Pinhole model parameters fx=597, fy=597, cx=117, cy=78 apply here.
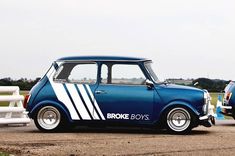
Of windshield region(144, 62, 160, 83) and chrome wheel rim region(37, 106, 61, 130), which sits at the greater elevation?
windshield region(144, 62, 160, 83)

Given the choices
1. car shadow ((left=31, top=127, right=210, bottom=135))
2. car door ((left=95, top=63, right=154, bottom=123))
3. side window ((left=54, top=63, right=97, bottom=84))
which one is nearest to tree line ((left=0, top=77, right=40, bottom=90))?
car shadow ((left=31, top=127, right=210, bottom=135))

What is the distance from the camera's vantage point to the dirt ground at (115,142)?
9.61m

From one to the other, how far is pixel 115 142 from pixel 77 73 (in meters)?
2.94

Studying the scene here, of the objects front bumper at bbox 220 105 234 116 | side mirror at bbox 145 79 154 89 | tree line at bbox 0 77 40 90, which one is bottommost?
tree line at bbox 0 77 40 90

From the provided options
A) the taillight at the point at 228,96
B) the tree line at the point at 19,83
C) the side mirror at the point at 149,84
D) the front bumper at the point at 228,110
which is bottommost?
the tree line at the point at 19,83

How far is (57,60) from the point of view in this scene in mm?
13867

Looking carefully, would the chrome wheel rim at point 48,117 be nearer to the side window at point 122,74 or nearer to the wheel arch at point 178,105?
the side window at point 122,74

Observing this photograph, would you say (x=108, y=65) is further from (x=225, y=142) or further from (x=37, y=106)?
(x=225, y=142)

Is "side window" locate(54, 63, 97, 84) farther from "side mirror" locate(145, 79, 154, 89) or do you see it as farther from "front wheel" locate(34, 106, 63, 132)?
"side mirror" locate(145, 79, 154, 89)

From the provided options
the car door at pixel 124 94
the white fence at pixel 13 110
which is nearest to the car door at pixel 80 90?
the car door at pixel 124 94

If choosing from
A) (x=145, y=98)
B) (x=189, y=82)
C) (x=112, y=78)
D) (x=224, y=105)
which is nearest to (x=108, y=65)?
(x=112, y=78)

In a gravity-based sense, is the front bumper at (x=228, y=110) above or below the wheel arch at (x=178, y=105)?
below

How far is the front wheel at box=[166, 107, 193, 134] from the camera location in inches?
516

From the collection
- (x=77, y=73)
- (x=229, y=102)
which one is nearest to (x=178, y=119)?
(x=77, y=73)
